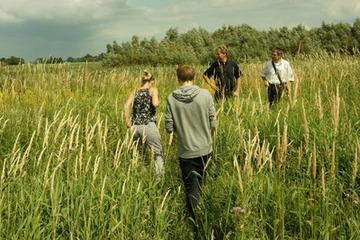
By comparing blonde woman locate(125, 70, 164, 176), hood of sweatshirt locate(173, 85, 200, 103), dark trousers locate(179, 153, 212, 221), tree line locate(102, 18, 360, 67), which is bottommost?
dark trousers locate(179, 153, 212, 221)

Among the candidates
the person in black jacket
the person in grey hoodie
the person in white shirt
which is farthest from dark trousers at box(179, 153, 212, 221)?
the person in white shirt

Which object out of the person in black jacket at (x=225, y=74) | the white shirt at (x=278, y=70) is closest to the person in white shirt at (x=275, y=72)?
the white shirt at (x=278, y=70)

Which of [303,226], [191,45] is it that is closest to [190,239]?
[303,226]

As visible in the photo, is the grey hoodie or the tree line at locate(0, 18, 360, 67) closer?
the grey hoodie

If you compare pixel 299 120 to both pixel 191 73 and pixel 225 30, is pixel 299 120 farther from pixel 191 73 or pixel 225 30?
pixel 225 30

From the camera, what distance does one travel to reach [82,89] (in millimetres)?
9477

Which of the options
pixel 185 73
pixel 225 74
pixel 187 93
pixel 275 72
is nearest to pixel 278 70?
pixel 275 72

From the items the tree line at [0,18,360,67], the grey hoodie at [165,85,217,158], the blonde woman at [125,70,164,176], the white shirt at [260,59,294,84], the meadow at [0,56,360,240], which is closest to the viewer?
the meadow at [0,56,360,240]

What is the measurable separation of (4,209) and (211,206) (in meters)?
1.76

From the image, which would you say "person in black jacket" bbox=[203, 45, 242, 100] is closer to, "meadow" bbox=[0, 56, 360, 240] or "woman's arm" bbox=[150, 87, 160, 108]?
"woman's arm" bbox=[150, 87, 160, 108]

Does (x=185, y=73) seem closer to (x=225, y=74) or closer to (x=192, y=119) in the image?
(x=192, y=119)

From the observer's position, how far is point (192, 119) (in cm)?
439

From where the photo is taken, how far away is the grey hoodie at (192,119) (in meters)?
4.34

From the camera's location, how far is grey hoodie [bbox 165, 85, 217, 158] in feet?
14.2
